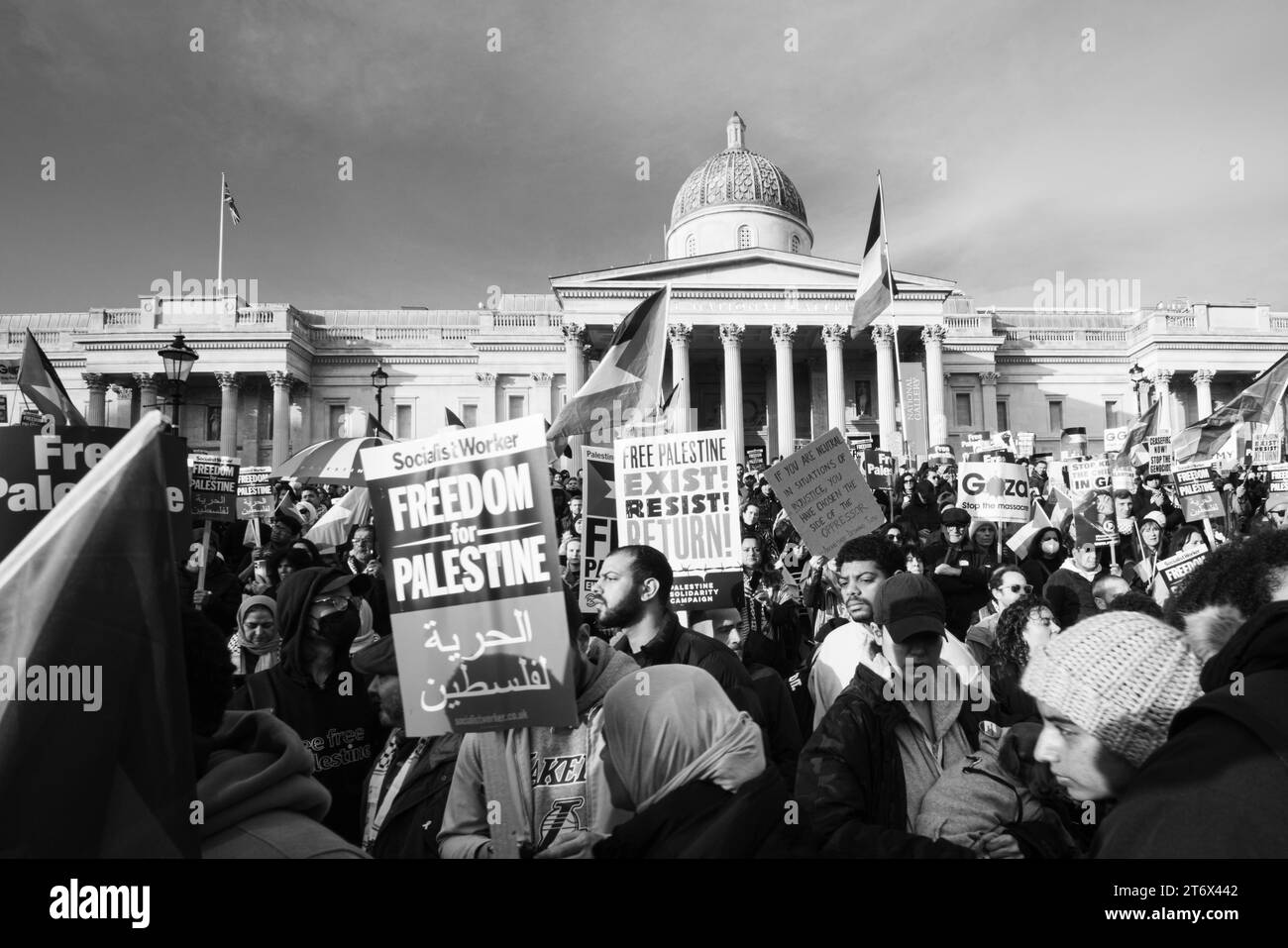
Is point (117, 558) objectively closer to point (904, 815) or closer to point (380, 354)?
point (904, 815)

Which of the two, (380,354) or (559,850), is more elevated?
(380,354)

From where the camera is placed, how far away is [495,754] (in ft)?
8.98

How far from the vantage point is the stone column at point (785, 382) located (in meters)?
36.9

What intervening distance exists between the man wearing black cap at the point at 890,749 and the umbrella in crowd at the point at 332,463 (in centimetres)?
899

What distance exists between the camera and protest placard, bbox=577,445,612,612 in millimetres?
5742

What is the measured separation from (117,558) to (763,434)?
4102 cm

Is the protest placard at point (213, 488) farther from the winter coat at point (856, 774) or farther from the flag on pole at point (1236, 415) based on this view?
the flag on pole at point (1236, 415)

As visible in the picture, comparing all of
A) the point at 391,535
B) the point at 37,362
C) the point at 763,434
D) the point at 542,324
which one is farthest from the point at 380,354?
the point at 391,535

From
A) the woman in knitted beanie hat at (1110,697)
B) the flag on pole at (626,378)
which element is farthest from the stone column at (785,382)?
the woman in knitted beanie hat at (1110,697)

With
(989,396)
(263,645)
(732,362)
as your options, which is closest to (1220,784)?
(263,645)

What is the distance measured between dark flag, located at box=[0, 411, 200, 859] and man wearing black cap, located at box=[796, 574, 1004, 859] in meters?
1.64

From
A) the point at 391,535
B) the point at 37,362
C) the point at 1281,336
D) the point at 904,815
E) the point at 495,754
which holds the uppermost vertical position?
the point at 1281,336

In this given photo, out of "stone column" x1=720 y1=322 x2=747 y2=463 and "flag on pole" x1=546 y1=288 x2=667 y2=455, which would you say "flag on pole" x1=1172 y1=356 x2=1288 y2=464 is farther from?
"stone column" x1=720 y1=322 x2=747 y2=463
